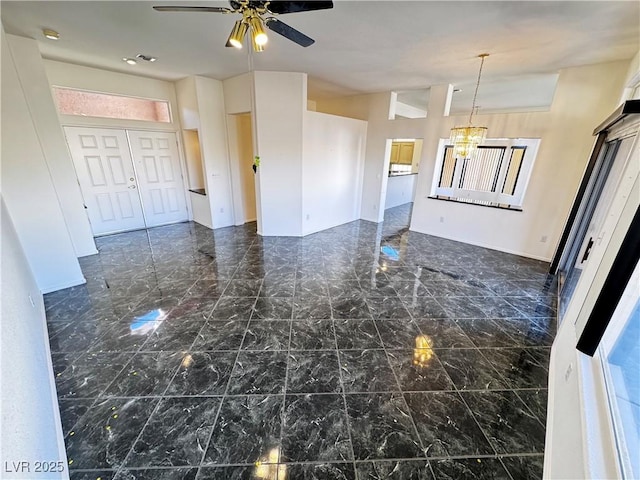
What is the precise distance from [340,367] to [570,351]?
160 centimetres

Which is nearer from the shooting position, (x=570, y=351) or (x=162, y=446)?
(x=162, y=446)

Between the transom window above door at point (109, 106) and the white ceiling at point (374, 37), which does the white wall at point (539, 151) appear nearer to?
the white ceiling at point (374, 37)

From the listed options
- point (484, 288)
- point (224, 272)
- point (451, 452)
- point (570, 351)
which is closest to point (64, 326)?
point (224, 272)

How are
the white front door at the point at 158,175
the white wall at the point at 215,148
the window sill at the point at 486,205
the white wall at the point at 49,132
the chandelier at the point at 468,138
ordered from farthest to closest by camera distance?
the white front door at the point at 158,175
the white wall at the point at 215,148
the window sill at the point at 486,205
the chandelier at the point at 468,138
the white wall at the point at 49,132

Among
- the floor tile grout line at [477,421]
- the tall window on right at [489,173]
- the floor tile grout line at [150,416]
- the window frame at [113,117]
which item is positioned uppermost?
the window frame at [113,117]

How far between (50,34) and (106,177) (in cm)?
244

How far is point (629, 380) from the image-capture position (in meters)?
1.07

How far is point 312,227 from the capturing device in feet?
18.2

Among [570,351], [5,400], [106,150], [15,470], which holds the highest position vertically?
[106,150]

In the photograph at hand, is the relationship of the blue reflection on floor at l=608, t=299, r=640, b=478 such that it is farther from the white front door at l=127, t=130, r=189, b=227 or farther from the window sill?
the white front door at l=127, t=130, r=189, b=227

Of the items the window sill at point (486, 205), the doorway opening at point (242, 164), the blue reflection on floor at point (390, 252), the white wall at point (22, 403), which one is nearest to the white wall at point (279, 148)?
the doorway opening at point (242, 164)

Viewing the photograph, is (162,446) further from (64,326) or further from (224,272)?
(224,272)

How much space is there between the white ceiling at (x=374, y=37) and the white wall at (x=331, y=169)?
1.02m

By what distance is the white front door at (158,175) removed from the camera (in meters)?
5.27
